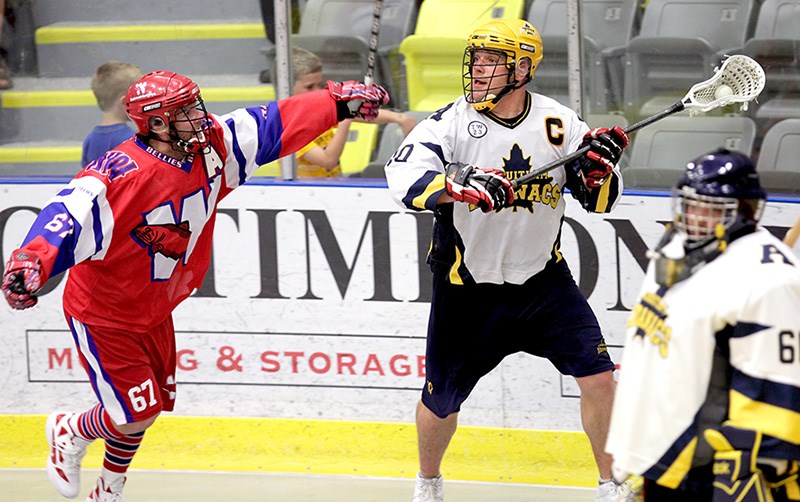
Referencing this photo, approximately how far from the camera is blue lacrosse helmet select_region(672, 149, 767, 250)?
7.48ft

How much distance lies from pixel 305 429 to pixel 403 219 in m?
0.83

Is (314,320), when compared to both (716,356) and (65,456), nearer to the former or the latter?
(65,456)

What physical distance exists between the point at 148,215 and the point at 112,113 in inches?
50.3

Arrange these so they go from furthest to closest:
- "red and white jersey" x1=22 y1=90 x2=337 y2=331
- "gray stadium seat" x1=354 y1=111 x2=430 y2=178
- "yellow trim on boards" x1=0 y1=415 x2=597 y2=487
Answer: "gray stadium seat" x1=354 y1=111 x2=430 y2=178, "yellow trim on boards" x1=0 y1=415 x2=597 y2=487, "red and white jersey" x1=22 y1=90 x2=337 y2=331

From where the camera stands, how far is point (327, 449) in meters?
4.57

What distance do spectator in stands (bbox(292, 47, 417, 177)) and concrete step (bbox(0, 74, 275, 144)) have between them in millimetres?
180

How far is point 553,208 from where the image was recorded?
3.63m

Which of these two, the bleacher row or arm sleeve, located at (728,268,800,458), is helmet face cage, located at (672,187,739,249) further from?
the bleacher row

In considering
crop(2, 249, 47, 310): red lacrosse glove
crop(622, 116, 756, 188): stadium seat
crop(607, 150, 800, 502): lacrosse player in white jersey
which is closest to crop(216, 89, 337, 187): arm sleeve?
crop(2, 249, 47, 310): red lacrosse glove

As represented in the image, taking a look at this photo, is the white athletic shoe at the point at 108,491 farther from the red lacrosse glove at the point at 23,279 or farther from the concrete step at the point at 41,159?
the concrete step at the point at 41,159

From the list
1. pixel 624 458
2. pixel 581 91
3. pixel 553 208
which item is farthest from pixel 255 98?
pixel 624 458

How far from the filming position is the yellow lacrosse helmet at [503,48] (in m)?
3.52

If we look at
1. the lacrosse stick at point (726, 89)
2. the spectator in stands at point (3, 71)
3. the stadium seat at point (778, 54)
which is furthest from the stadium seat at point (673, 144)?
the spectator in stands at point (3, 71)

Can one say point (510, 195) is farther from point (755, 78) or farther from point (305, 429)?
point (305, 429)
